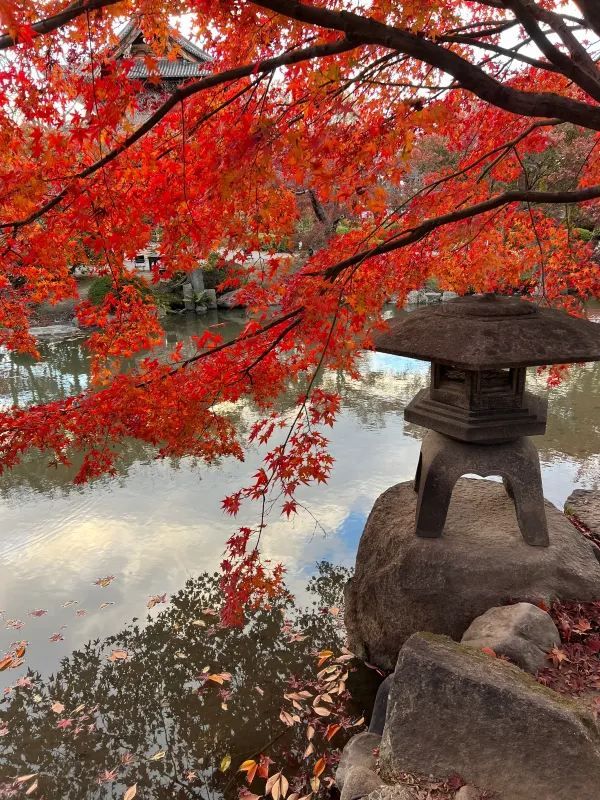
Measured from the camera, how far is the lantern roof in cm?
359

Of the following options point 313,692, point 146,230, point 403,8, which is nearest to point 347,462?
point 313,692

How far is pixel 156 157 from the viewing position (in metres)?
3.66

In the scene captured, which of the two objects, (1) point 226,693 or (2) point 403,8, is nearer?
(2) point 403,8

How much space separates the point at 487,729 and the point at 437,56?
135 inches

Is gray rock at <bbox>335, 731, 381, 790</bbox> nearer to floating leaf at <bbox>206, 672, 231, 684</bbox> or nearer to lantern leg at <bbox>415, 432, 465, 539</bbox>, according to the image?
floating leaf at <bbox>206, 672, 231, 684</bbox>

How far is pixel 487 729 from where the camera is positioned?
277 centimetres

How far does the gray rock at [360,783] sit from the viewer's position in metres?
2.90

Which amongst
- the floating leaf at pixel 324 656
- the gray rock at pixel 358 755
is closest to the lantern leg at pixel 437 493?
the floating leaf at pixel 324 656

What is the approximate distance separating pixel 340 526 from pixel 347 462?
5.64 feet

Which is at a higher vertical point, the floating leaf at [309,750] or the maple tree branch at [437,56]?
the maple tree branch at [437,56]

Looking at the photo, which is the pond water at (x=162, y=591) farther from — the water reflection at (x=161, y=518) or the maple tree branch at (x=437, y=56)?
the maple tree branch at (x=437, y=56)

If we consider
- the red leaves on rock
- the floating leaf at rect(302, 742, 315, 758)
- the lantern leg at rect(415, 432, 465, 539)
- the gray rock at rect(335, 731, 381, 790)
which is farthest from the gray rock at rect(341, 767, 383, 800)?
the lantern leg at rect(415, 432, 465, 539)

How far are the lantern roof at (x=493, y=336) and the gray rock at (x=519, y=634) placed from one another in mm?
1722

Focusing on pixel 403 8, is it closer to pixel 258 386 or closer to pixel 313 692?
pixel 258 386
